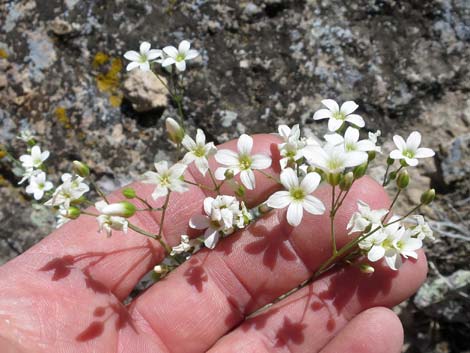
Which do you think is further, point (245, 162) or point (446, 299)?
point (446, 299)

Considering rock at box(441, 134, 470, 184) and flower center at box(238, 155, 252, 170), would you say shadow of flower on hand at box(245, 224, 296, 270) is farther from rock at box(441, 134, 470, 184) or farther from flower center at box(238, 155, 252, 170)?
rock at box(441, 134, 470, 184)

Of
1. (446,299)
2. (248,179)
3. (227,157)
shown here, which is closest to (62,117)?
(227,157)

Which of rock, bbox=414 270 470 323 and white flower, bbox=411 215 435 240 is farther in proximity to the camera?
rock, bbox=414 270 470 323

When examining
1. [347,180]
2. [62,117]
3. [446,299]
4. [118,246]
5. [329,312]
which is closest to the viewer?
[347,180]

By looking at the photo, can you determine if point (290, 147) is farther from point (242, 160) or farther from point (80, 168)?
point (80, 168)

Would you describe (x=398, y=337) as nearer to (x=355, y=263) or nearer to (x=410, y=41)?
(x=355, y=263)

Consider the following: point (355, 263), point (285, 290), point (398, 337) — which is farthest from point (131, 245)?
point (398, 337)

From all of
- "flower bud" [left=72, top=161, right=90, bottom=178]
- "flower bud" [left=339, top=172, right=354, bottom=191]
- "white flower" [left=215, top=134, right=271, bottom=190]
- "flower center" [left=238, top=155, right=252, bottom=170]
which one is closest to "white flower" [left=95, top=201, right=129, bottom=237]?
"flower bud" [left=72, top=161, right=90, bottom=178]
